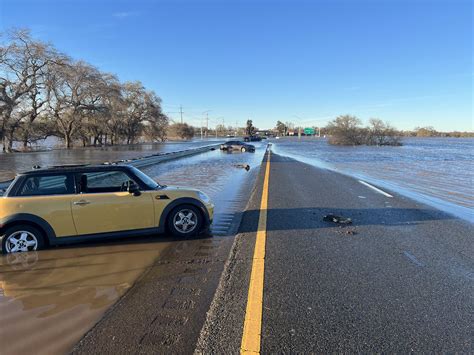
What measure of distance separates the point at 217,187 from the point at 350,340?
10066mm

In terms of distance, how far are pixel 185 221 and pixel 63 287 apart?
247cm

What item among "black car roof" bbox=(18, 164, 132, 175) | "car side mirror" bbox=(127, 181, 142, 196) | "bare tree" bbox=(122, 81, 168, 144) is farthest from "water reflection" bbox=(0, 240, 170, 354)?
"bare tree" bbox=(122, 81, 168, 144)

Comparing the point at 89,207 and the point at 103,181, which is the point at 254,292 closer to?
the point at 89,207

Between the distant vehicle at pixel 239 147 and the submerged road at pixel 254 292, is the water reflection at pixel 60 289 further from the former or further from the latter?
the distant vehicle at pixel 239 147

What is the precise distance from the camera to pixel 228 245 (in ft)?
19.4

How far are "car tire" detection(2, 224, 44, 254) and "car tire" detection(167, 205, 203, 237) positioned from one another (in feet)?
6.89

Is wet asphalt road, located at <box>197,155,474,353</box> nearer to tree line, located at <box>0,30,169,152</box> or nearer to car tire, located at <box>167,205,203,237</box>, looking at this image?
car tire, located at <box>167,205,203,237</box>

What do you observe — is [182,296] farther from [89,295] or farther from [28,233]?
[28,233]

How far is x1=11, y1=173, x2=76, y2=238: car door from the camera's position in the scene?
5.36m

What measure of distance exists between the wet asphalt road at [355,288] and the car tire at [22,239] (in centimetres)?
310

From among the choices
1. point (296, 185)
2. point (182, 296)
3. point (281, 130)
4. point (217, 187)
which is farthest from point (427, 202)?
point (281, 130)

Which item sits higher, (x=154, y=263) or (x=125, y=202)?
(x=125, y=202)

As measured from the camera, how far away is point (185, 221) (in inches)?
252

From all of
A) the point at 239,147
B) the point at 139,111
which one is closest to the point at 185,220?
the point at 239,147
